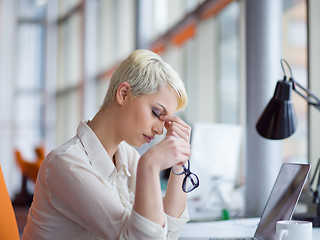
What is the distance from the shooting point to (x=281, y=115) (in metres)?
1.62

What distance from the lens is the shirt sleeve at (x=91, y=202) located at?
1.17 m

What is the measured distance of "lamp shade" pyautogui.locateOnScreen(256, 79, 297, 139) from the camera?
5.31ft

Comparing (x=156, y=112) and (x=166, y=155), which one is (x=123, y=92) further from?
(x=166, y=155)

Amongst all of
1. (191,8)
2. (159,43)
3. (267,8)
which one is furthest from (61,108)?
(267,8)

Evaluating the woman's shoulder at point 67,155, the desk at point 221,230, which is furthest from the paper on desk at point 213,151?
the woman's shoulder at point 67,155

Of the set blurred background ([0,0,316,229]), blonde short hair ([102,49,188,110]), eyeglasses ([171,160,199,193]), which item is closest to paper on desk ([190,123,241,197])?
blurred background ([0,0,316,229])

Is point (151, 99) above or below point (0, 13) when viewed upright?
below

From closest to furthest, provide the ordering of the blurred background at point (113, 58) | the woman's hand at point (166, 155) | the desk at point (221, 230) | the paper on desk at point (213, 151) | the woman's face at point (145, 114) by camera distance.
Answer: the woman's hand at point (166, 155)
the woman's face at point (145, 114)
the desk at point (221, 230)
the paper on desk at point (213, 151)
the blurred background at point (113, 58)

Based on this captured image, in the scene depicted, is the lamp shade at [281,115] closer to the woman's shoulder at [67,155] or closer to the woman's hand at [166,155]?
the woman's hand at [166,155]

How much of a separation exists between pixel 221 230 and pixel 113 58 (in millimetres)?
7049

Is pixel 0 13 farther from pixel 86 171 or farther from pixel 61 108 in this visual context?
pixel 86 171

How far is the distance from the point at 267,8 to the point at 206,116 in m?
2.32

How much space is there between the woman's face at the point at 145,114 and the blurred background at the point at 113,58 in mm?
1012

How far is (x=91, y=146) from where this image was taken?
4.50 feet
